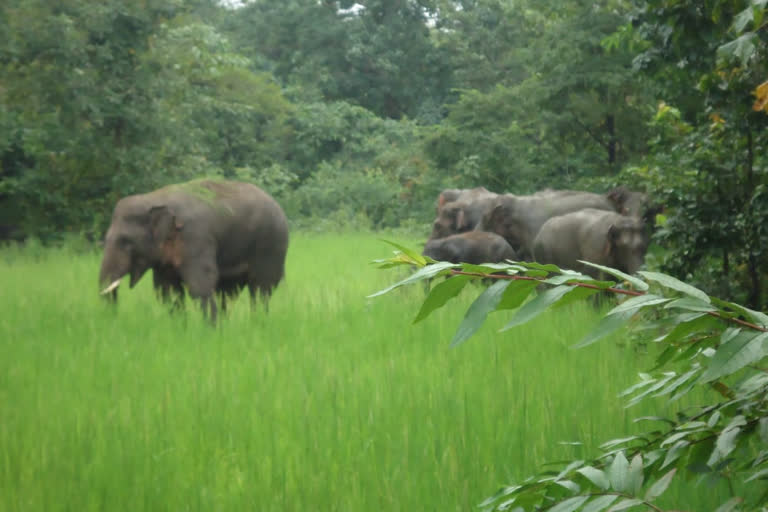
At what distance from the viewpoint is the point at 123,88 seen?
12.5 metres

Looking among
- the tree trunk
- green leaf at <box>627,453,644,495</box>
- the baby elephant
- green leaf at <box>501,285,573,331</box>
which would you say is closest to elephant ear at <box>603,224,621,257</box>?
the baby elephant

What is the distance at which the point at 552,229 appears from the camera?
6.81 meters

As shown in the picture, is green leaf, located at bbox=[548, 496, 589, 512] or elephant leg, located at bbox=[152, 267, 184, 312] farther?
elephant leg, located at bbox=[152, 267, 184, 312]

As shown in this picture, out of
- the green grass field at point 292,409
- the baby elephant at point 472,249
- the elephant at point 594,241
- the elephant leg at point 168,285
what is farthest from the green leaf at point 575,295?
the baby elephant at point 472,249

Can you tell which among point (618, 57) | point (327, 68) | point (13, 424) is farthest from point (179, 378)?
point (327, 68)

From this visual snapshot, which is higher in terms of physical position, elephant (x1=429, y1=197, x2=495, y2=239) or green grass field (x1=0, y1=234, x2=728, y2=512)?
elephant (x1=429, y1=197, x2=495, y2=239)

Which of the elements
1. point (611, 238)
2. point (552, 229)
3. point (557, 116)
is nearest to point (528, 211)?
point (552, 229)

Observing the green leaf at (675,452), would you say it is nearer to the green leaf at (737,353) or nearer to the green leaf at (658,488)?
the green leaf at (658,488)

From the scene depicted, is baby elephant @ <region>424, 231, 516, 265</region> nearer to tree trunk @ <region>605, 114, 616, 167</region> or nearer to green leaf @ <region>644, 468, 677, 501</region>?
green leaf @ <region>644, 468, 677, 501</region>

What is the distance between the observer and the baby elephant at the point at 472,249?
23.8ft

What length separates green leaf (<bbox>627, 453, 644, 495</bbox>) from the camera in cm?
95

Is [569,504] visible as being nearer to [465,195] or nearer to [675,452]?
[675,452]

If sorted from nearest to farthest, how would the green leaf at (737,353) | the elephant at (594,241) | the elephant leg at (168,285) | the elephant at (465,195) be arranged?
the green leaf at (737,353), the elephant at (594,241), the elephant leg at (168,285), the elephant at (465,195)

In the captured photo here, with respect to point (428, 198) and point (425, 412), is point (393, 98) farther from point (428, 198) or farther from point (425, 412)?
point (425, 412)
